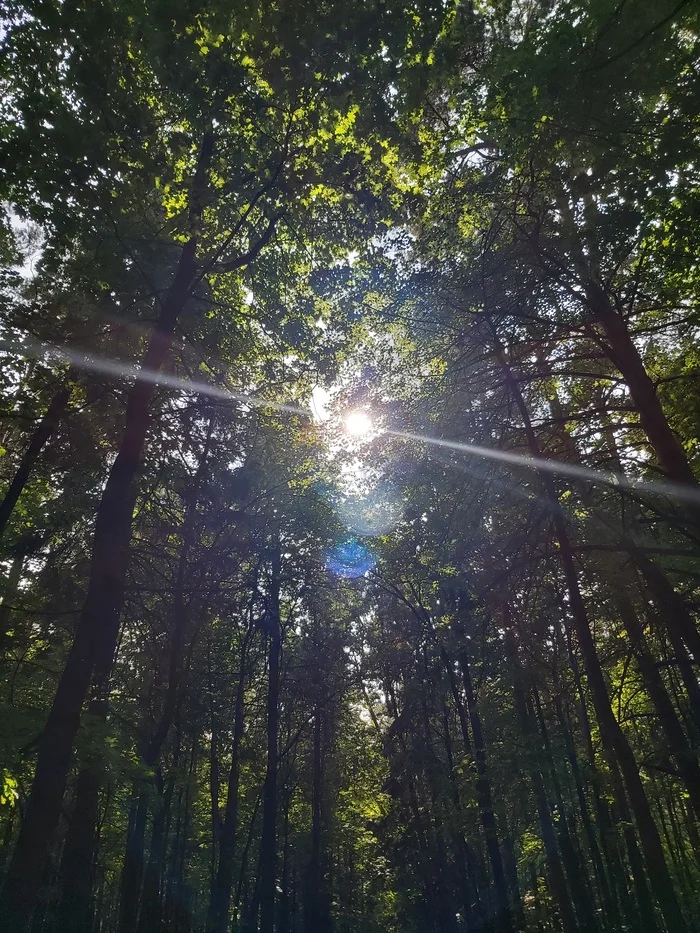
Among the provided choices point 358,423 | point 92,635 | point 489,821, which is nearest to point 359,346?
point 358,423

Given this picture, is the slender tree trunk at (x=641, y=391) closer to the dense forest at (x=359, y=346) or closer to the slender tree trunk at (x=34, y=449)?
the dense forest at (x=359, y=346)

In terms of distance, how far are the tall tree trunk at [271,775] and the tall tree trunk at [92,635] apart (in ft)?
32.3

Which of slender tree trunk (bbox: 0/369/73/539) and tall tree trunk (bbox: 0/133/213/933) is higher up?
slender tree trunk (bbox: 0/369/73/539)

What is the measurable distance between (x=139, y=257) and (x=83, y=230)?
1.04m

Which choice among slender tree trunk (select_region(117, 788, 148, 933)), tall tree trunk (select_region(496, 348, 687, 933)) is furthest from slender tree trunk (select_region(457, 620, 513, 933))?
slender tree trunk (select_region(117, 788, 148, 933))

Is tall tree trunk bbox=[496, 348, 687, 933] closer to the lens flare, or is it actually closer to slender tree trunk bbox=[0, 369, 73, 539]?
the lens flare

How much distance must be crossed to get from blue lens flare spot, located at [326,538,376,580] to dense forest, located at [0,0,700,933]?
4765 millimetres

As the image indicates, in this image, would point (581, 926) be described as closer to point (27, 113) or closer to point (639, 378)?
point (639, 378)

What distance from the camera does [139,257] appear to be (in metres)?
8.47

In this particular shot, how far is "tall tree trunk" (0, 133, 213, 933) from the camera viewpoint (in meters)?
5.22

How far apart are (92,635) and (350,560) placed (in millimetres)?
14454

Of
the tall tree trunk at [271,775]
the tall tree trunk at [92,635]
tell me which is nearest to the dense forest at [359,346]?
the tall tree trunk at [92,635]

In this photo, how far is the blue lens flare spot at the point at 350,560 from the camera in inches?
748

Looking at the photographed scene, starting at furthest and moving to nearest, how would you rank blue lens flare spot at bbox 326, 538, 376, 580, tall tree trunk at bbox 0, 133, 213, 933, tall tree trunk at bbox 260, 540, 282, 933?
blue lens flare spot at bbox 326, 538, 376, 580
tall tree trunk at bbox 260, 540, 282, 933
tall tree trunk at bbox 0, 133, 213, 933
